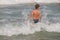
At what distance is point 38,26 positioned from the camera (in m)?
1.68

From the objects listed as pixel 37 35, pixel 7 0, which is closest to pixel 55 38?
pixel 37 35

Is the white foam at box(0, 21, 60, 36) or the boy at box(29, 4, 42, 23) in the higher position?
the boy at box(29, 4, 42, 23)

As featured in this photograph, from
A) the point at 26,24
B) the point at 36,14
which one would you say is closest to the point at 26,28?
the point at 26,24

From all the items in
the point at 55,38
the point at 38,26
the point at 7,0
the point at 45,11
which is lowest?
the point at 55,38

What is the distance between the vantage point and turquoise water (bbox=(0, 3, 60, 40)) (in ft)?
5.45

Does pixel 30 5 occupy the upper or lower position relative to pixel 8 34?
upper

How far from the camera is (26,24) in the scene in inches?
65.7

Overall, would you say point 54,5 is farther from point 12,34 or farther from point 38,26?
point 12,34

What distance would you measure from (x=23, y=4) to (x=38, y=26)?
0.23 m

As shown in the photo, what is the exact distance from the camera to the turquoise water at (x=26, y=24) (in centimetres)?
166

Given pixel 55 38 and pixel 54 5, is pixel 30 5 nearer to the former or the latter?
pixel 54 5

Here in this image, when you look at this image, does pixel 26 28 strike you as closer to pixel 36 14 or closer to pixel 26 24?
pixel 26 24

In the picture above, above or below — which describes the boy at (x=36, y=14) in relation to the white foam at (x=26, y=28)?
above

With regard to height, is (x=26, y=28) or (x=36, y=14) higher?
(x=36, y=14)
